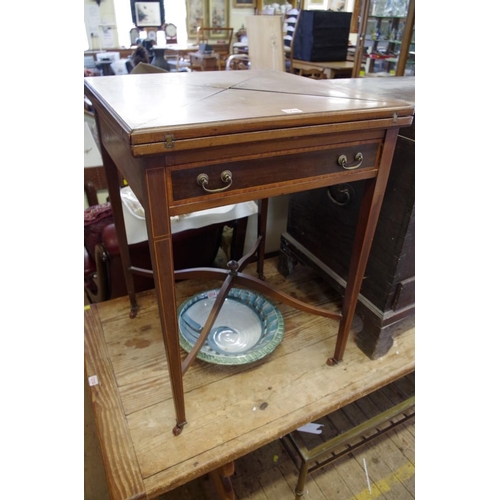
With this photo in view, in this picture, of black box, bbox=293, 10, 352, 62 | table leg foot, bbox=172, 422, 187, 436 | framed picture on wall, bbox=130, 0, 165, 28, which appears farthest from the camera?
framed picture on wall, bbox=130, 0, 165, 28

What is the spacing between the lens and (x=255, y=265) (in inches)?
54.5

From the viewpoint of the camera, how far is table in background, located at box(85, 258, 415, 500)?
0.76 metres

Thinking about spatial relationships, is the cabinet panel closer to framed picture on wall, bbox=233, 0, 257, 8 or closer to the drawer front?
the drawer front

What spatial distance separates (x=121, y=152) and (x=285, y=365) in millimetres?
654

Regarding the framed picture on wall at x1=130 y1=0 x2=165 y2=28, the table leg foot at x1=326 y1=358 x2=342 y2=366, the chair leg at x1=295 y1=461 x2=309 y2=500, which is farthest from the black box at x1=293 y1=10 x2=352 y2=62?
the framed picture on wall at x1=130 y1=0 x2=165 y2=28

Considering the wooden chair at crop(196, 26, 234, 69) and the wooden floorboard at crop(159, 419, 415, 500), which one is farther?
the wooden chair at crop(196, 26, 234, 69)

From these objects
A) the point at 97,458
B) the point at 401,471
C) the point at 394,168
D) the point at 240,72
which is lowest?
the point at 401,471

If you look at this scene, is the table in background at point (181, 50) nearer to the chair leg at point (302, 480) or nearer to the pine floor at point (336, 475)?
the pine floor at point (336, 475)

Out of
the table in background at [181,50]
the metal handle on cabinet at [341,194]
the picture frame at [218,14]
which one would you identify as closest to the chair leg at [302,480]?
the metal handle on cabinet at [341,194]

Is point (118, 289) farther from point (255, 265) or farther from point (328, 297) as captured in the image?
point (328, 297)

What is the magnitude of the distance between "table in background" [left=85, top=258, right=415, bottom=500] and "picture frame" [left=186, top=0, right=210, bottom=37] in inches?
221

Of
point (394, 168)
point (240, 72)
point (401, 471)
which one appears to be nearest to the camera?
point (394, 168)

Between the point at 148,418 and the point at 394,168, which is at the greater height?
the point at 394,168

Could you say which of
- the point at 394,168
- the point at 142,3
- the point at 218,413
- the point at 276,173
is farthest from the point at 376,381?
the point at 142,3
